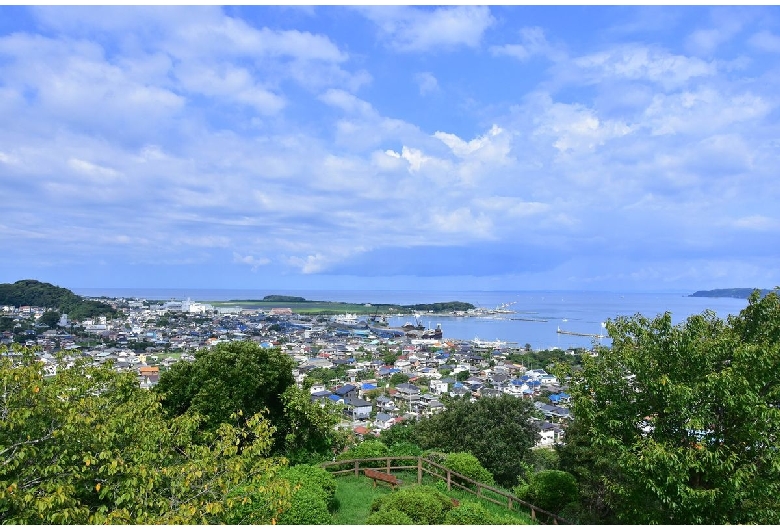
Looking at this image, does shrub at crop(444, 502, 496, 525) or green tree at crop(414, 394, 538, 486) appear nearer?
shrub at crop(444, 502, 496, 525)

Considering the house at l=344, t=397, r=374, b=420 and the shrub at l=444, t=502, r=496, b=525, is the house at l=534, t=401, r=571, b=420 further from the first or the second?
the shrub at l=444, t=502, r=496, b=525

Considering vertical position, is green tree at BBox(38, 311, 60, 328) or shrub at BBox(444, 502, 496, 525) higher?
shrub at BBox(444, 502, 496, 525)

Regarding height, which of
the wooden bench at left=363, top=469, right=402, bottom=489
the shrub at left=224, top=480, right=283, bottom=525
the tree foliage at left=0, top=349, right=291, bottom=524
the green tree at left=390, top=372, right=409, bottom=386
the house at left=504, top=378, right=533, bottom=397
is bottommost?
the green tree at left=390, top=372, right=409, bottom=386

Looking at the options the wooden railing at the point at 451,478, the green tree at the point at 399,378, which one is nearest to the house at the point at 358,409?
the green tree at the point at 399,378

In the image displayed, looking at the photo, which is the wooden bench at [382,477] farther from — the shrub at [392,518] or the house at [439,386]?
the house at [439,386]

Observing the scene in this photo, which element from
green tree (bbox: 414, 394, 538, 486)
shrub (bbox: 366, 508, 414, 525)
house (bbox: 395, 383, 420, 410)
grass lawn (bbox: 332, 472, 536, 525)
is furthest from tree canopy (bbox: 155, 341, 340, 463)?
house (bbox: 395, 383, 420, 410)

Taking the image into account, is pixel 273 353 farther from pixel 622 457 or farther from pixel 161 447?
pixel 622 457
